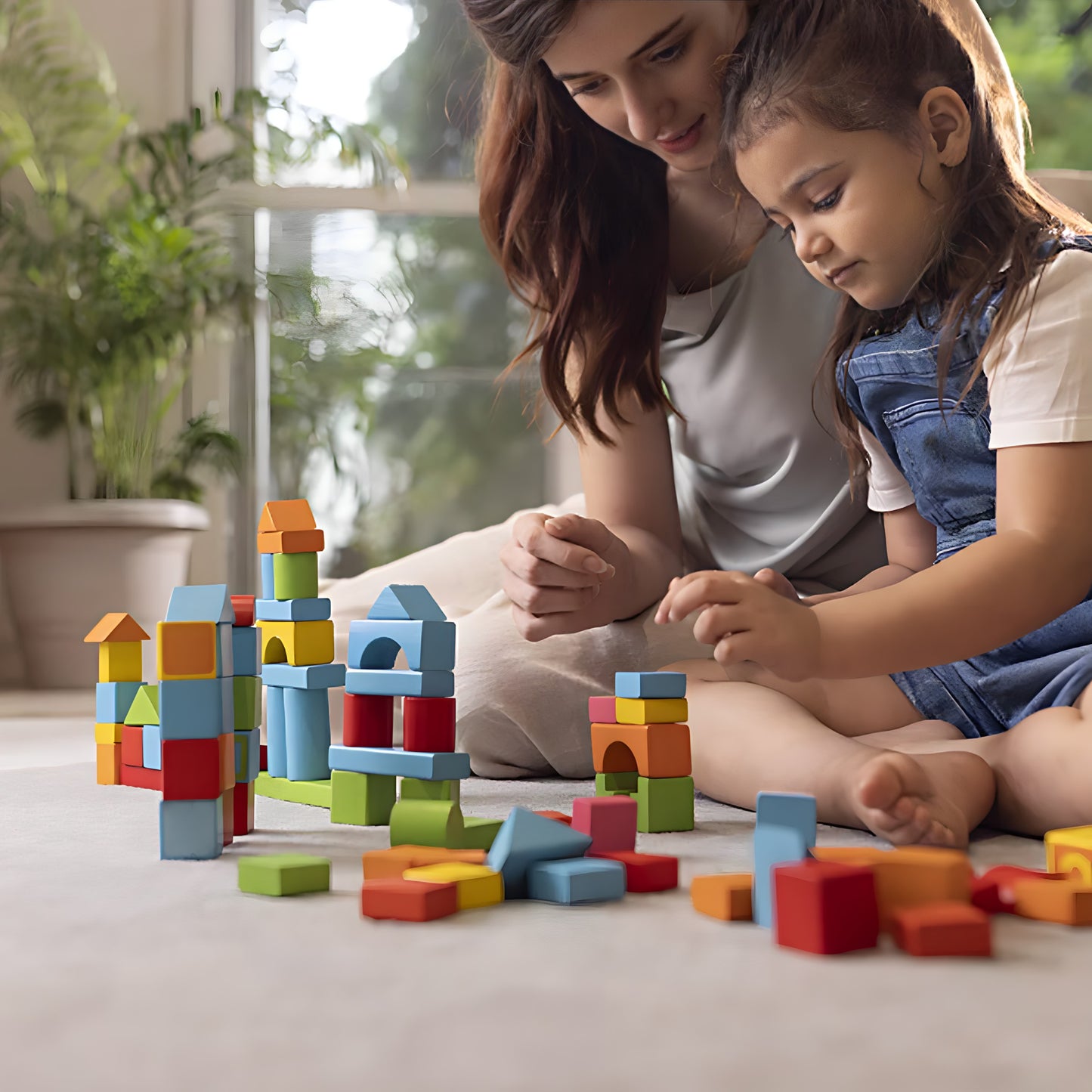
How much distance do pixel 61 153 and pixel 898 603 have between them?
2254mm

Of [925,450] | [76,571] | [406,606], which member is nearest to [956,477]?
[925,450]

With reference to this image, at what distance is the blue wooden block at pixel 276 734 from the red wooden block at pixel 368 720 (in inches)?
4.0

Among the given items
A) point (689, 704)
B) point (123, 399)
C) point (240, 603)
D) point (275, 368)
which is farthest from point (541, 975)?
point (275, 368)

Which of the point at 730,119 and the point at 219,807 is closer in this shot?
the point at 219,807

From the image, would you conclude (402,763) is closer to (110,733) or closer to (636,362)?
(110,733)

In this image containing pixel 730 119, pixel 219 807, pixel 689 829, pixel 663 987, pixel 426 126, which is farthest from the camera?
pixel 426 126

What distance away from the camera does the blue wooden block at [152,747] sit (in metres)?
0.91

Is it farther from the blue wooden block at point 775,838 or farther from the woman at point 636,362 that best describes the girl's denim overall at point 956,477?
the blue wooden block at point 775,838

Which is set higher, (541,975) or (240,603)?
(240,603)

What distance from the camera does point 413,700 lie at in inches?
31.4

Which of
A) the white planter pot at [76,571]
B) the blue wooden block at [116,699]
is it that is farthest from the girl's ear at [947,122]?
the white planter pot at [76,571]

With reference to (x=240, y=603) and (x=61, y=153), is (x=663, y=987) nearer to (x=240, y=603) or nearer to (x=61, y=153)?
(x=240, y=603)

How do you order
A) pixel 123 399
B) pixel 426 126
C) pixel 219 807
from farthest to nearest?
pixel 426 126, pixel 123 399, pixel 219 807

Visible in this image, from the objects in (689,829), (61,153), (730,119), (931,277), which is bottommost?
(689,829)
